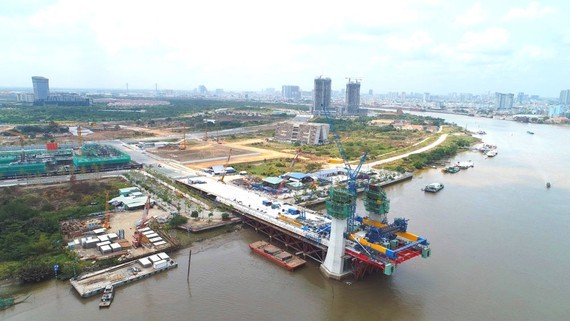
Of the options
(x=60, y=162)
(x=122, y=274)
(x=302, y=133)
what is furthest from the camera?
(x=302, y=133)

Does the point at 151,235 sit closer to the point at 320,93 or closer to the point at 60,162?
the point at 60,162

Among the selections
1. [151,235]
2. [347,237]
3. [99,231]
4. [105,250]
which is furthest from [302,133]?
[105,250]

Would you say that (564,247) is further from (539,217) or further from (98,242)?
(98,242)

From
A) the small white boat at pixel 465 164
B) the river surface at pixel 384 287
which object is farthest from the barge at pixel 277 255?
the small white boat at pixel 465 164

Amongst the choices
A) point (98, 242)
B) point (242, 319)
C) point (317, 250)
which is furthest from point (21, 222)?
point (317, 250)

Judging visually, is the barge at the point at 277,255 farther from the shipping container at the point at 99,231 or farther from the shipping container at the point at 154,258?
the shipping container at the point at 99,231
